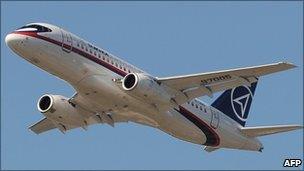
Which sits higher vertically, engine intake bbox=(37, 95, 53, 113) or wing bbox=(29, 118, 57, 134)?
wing bbox=(29, 118, 57, 134)

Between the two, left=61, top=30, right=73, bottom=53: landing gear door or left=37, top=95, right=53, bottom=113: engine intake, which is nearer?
left=61, top=30, right=73, bottom=53: landing gear door

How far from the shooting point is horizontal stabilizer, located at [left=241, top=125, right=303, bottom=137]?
51319 millimetres

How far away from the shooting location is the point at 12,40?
47.2 meters

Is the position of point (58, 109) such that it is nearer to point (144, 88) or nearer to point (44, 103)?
point (44, 103)

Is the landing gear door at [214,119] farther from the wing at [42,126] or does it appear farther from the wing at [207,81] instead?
the wing at [42,126]

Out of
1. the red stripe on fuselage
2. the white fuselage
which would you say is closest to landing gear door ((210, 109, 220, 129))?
the white fuselage

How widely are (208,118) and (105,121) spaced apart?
6847mm

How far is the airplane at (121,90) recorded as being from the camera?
1861 inches

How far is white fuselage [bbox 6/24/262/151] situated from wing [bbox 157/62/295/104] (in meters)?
1.77

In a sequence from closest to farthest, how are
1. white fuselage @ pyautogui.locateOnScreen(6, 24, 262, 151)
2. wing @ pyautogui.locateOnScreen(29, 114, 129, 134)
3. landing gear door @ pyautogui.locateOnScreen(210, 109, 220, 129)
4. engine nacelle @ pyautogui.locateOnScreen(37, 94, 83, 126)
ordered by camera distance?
white fuselage @ pyautogui.locateOnScreen(6, 24, 262, 151)
engine nacelle @ pyautogui.locateOnScreen(37, 94, 83, 126)
wing @ pyautogui.locateOnScreen(29, 114, 129, 134)
landing gear door @ pyautogui.locateOnScreen(210, 109, 220, 129)

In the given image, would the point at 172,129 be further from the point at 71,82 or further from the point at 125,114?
the point at 71,82

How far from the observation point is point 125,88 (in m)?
47.3

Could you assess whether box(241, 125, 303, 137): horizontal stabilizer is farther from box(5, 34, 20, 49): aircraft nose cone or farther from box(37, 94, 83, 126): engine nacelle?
box(5, 34, 20, 49): aircraft nose cone

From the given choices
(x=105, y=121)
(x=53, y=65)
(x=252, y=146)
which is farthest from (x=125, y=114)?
(x=252, y=146)
